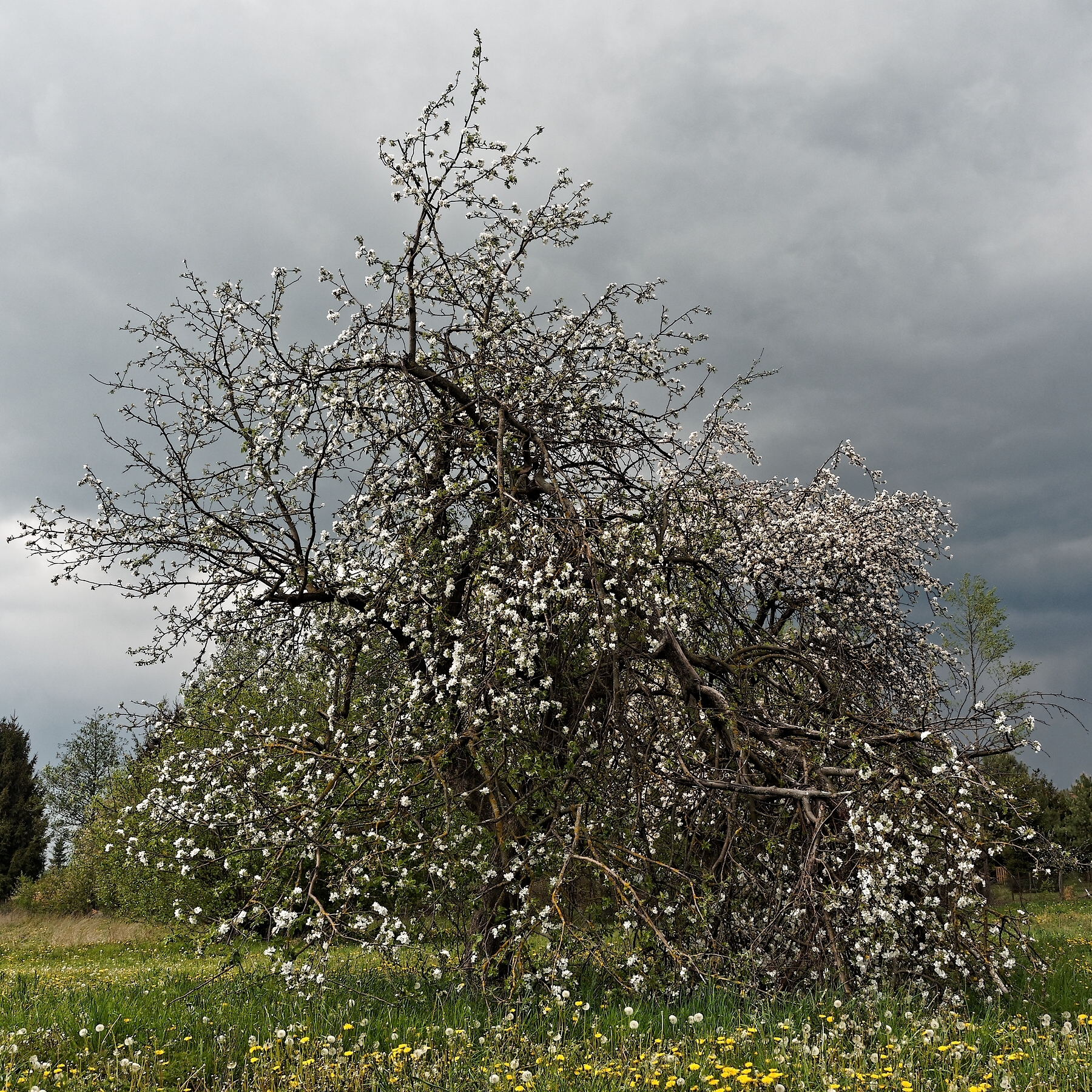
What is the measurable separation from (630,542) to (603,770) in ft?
5.56

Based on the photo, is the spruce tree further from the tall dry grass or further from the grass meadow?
the grass meadow

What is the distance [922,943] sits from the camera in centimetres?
593

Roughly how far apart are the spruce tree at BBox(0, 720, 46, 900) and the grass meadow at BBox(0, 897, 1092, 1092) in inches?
1413

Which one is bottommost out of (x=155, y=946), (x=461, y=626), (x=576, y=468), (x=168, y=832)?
(x=155, y=946)

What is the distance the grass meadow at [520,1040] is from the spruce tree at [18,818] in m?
35.9

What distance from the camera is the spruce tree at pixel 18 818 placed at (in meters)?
35.7

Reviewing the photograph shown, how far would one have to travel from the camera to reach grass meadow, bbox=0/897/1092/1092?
4.05 m

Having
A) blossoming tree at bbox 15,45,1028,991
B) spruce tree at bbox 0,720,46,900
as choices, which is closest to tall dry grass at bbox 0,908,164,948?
spruce tree at bbox 0,720,46,900

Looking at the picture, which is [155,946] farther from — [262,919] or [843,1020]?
[843,1020]

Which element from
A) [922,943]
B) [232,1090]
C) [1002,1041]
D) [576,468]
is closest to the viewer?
[232,1090]

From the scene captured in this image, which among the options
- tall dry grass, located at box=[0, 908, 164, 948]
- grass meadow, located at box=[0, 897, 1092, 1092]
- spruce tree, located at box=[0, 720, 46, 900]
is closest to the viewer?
grass meadow, located at box=[0, 897, 1092, 1092]

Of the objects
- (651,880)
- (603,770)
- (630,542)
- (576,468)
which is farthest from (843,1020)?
(576,468)

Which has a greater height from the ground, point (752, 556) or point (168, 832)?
point (752, 556)

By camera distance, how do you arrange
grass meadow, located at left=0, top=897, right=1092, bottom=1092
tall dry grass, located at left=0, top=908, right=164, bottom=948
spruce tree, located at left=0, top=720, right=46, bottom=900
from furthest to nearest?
spruce tree, located at left=0, top=720, right=46, bottom=900
tall dry grass, located at left=0, top=908, right=164, bottom=948
grass meadow, located at left=0, top=897, right=1092, bottom=1092
